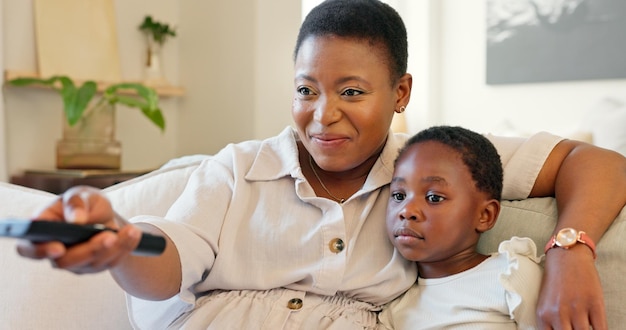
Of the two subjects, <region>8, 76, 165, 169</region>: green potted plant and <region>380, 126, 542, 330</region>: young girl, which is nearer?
<region>380, 126, 542, 330</region>: young girl

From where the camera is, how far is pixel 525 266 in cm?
105

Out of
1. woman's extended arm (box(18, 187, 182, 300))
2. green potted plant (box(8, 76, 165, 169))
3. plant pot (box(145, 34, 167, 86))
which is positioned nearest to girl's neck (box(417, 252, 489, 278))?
woman's extended arm (box(18, 187, 182, 300))

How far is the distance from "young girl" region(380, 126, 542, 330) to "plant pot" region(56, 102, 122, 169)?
2123 mm

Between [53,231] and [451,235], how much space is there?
2.23 feet

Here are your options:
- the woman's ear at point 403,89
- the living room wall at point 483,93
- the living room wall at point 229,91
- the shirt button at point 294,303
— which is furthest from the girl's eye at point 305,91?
the living room wall at point 483,93

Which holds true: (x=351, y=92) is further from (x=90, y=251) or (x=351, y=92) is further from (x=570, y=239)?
(x=90, y=251)

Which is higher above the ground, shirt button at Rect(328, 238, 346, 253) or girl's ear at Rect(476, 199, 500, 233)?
girl's ear at Rect(476, 199, 500, 233)

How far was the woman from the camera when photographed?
111 cm

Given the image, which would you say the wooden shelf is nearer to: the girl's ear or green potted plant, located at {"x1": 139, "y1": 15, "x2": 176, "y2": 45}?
green potted plant, located at {"x1": 139, "y1": 15, "x2": 176, "y2": 45}

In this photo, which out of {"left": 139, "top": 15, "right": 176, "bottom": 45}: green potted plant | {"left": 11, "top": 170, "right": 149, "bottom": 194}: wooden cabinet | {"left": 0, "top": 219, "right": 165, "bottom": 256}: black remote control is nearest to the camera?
{"left": 0, "top": 219, "right": 165, "bottom": 256}: black remote control

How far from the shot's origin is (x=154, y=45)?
3.68 m

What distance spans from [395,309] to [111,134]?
2218mm

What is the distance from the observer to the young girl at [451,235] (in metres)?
1.08

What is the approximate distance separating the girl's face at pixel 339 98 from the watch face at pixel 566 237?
33cm
